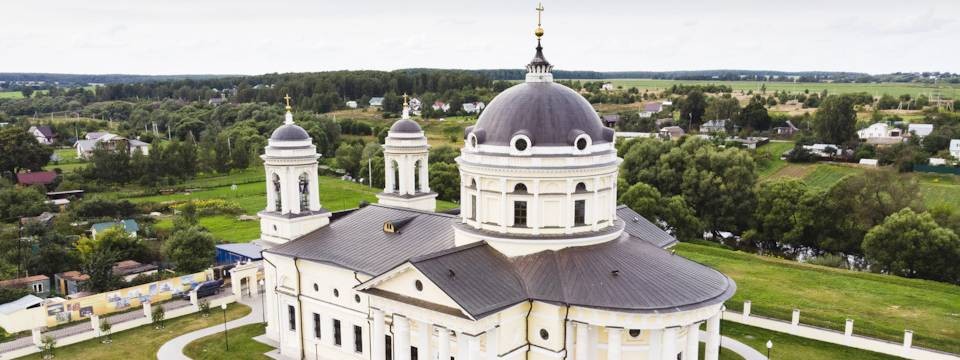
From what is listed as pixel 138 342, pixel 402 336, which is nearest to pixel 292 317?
pixel 138 342

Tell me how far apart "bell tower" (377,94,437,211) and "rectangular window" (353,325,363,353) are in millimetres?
8436

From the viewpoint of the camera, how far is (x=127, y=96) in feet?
568

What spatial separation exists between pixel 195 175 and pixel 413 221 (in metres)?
67.0

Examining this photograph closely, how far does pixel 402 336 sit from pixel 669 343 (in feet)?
30.4

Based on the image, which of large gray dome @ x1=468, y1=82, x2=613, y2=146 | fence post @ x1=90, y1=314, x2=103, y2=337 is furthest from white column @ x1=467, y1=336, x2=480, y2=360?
fence post @ x1=90, y1=314, x2=103, y2=337

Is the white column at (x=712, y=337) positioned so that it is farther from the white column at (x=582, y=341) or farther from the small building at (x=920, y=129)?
the small building at (x=920, y=129)

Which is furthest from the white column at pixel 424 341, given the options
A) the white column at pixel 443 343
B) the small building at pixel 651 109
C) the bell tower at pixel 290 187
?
the small building at pixel 651 109

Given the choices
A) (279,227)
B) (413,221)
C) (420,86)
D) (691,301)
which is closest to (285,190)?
(279,227)

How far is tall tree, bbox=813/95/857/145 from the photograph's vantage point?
86.0m

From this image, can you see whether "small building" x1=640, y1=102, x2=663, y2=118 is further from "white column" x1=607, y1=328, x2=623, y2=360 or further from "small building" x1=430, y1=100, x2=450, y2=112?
"white column" x1=607, y1=328, x2=623, y2=360

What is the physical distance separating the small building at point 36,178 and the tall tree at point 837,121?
95.4 metres

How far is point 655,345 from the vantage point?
74.2ft

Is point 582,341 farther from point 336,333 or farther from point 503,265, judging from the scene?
point 336,333

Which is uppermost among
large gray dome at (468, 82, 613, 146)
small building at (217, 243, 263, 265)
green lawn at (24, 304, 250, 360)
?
large gray dome at (468, 82, 613, 146)
